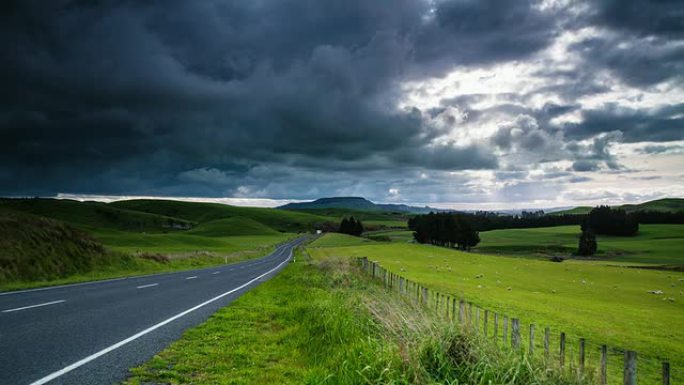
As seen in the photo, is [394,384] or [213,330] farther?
[213,330]

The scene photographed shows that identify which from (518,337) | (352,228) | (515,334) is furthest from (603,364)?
(352,228)

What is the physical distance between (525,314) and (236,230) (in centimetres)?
17916

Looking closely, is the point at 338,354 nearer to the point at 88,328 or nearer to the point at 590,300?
the point at 88,328

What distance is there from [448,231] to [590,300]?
94.6 meters

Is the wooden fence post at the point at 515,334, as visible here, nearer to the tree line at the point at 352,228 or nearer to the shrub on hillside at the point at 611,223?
the shrub on hillside at the point at 611,223

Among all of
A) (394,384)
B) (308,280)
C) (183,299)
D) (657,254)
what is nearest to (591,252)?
(657,254)

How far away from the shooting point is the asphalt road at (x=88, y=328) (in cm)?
811

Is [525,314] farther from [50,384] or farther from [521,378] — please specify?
[50,384]

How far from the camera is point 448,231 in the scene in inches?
4906

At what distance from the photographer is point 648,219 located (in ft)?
655

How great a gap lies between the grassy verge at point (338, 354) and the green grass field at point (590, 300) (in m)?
10.2

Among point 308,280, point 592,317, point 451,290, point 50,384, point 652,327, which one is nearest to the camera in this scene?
point 50,384

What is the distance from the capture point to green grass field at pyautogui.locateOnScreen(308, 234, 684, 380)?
18469 mm

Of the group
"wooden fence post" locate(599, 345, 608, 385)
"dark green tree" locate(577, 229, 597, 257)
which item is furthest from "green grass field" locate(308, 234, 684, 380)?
"dark green tree" locate(577, 229, 597, 257)
